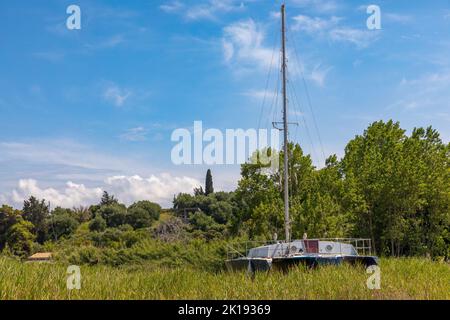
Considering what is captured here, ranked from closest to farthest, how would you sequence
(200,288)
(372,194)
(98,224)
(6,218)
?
(200,288) < (372,194) < (6,218) < (98,224)

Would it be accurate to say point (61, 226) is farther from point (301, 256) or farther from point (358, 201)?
point (301, 256)

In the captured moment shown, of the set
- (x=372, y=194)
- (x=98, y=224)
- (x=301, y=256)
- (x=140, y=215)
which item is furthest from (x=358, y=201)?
(x=98, y=224)

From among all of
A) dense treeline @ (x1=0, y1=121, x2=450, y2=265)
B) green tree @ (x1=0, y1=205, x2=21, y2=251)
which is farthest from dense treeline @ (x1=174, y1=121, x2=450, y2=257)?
green tree @ (x1=0, y1=205, x2=21, y2=251)

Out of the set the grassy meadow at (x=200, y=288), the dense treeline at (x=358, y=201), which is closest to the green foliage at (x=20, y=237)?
the dense treeline at (x=358, y=201)

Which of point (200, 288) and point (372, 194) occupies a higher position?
point (372, 194)

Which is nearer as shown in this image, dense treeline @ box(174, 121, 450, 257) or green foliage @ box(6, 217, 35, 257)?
dense treeline @ box(174, 121, 450, 257)

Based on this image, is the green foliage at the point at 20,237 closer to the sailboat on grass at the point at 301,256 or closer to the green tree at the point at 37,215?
the green tree at the point at 37,215

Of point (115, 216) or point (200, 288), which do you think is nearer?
point (200, 288)

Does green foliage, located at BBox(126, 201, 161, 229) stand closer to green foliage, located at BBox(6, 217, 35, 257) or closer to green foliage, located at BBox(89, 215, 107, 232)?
green foliage, located at BBox(89, 215, 107, 232)

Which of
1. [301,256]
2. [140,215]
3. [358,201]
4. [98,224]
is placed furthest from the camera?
[140,215]
